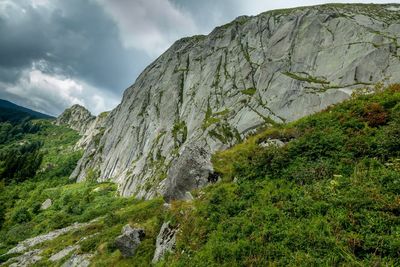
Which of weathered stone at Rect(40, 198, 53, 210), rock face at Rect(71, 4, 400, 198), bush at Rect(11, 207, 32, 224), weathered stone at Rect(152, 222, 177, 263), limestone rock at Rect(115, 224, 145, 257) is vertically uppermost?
rock face at Rect(71, 4, 400, 198)

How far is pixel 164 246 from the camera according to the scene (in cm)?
1477

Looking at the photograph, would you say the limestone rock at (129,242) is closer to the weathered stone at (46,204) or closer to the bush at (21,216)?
the bush at (21,216)

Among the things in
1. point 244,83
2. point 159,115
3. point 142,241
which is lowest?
point 142,241

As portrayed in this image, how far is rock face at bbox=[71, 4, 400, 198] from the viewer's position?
6581 centimetres

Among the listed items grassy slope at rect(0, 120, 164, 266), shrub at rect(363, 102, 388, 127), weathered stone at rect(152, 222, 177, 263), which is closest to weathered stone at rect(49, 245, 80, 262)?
grassy slope at rect(0, 120, 164, 266)

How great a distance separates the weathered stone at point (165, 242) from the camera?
14.2 m

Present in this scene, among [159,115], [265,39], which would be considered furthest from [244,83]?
[159,115]

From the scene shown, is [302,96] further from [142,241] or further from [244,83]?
[142,241]

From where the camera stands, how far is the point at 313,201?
456 inches

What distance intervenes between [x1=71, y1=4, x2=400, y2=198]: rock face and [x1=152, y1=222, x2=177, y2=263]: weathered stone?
42.9 meters

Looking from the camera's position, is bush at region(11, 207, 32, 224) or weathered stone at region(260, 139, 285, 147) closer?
weathered stone at region(260, 139, 285, 147)

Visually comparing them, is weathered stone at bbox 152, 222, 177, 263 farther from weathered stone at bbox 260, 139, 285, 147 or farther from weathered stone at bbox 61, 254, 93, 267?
weathered stone at bbox 61, 254, 93, 267

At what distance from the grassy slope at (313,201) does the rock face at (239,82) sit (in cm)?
4366

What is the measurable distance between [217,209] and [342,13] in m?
98.8
